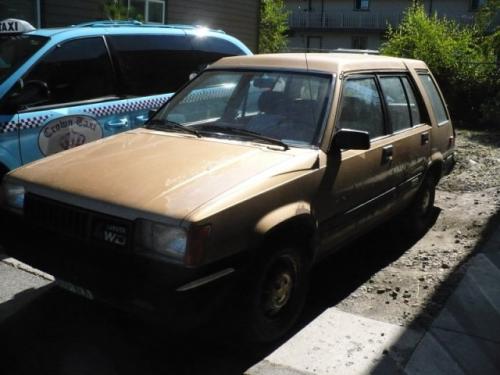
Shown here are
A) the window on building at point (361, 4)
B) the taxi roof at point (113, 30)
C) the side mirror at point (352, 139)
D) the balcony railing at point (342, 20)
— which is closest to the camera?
the side mirror at point (352, 139)

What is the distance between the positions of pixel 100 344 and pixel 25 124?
2138 mm

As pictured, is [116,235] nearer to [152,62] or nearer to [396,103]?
[396,103]

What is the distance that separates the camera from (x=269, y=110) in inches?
162

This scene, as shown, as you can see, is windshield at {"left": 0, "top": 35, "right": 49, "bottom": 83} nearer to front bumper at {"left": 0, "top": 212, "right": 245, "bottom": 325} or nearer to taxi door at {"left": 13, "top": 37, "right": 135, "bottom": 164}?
taxi door at {"left": 13, "top": 37, "right": 135, "bottom": 164}

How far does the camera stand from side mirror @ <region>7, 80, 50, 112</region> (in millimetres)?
4570

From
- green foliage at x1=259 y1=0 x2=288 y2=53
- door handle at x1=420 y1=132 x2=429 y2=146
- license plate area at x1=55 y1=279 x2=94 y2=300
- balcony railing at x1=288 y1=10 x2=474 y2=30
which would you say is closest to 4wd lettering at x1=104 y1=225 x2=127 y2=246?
license plate area at x1=55 y1=279 x2=94 y2=300

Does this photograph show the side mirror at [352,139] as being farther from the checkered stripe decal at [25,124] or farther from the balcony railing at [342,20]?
the balcony railing at [342,20]

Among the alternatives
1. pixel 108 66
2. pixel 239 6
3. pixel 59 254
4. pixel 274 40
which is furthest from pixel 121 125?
pixel 274 40

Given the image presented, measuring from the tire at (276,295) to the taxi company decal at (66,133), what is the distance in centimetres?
254

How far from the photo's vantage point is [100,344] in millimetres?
3463

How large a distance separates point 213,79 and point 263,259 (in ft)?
6.39

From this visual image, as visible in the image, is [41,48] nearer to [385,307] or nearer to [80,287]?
[80,287]

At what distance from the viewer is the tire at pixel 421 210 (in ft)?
18.5

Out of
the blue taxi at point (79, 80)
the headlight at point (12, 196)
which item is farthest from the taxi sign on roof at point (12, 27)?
the headlight at point (12, 196)
